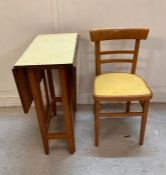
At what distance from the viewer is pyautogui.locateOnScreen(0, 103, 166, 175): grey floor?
1.55 meters

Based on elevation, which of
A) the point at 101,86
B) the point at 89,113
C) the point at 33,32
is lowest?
the point at 89,113

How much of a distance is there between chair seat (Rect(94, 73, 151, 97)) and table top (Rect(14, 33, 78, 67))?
15.1 inches

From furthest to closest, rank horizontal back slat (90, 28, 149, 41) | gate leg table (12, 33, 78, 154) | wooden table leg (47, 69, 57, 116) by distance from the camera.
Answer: wooden table leg (47, 69, 57, 116)
horizontal back slat (90, 28, 149, 41)
gate leg table (12, 33, 78, 154)

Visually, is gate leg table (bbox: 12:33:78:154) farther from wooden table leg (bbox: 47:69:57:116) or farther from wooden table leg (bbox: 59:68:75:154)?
wooden table leg (bbox: 47:69:57:116)

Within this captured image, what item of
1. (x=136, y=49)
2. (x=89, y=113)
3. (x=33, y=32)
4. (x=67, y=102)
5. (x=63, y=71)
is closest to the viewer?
(x=63, y=71)

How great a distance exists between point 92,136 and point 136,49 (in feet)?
2.87

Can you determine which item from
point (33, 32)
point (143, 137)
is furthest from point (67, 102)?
point (33, 32)

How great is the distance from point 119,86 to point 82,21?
0.72 meters

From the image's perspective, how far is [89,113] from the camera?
2168 mm

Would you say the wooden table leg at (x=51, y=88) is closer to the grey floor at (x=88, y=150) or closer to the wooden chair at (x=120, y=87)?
the grey floor at (x=88, y=150)

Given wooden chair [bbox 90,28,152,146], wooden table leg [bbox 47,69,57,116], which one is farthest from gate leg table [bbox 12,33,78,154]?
wooden table leg [bbox 47,69,57,116]

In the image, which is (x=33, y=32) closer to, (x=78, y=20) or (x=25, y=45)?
(x=25, y=45)

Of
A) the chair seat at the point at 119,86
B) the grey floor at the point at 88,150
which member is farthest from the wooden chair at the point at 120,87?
the grey floor at the point at 88,150

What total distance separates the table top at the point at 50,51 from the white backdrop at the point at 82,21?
18 cm
